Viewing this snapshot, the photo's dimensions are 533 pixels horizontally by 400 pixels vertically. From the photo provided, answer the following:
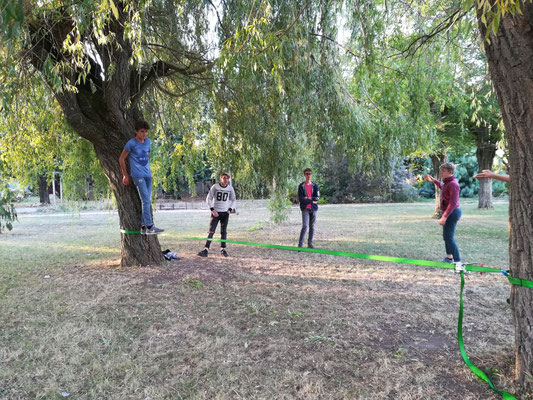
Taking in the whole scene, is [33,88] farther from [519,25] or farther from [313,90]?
[519,25]

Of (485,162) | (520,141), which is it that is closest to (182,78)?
(520,141)

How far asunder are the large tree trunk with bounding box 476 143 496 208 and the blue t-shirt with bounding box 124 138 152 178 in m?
16.4

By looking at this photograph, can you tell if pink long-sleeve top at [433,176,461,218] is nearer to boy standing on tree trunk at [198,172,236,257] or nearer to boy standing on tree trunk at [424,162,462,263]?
boy standing on tree trunk at [424,162,462,263]

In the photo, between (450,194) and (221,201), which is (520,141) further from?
(221,201)

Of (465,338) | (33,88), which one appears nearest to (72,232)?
(33,88)

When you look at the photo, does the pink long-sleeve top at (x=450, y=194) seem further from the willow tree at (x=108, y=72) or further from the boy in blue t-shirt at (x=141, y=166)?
the boy in blue t-shirt at (x=141, y=166)

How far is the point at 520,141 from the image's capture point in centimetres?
242

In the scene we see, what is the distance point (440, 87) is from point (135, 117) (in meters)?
8.43

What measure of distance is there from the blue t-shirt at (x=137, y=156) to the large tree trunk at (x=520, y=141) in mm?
4382

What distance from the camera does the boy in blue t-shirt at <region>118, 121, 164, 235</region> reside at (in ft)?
17.5

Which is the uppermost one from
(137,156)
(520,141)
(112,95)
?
(112,95)

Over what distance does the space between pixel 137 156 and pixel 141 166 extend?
0.17 metres

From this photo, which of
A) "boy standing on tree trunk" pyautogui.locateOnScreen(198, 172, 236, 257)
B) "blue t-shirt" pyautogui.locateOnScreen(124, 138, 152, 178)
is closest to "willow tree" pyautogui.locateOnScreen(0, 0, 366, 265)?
"boy standing on tree trunk" pyautogui.locateOnScreen(198, 172, 236, 257)

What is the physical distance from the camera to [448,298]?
461 cm
